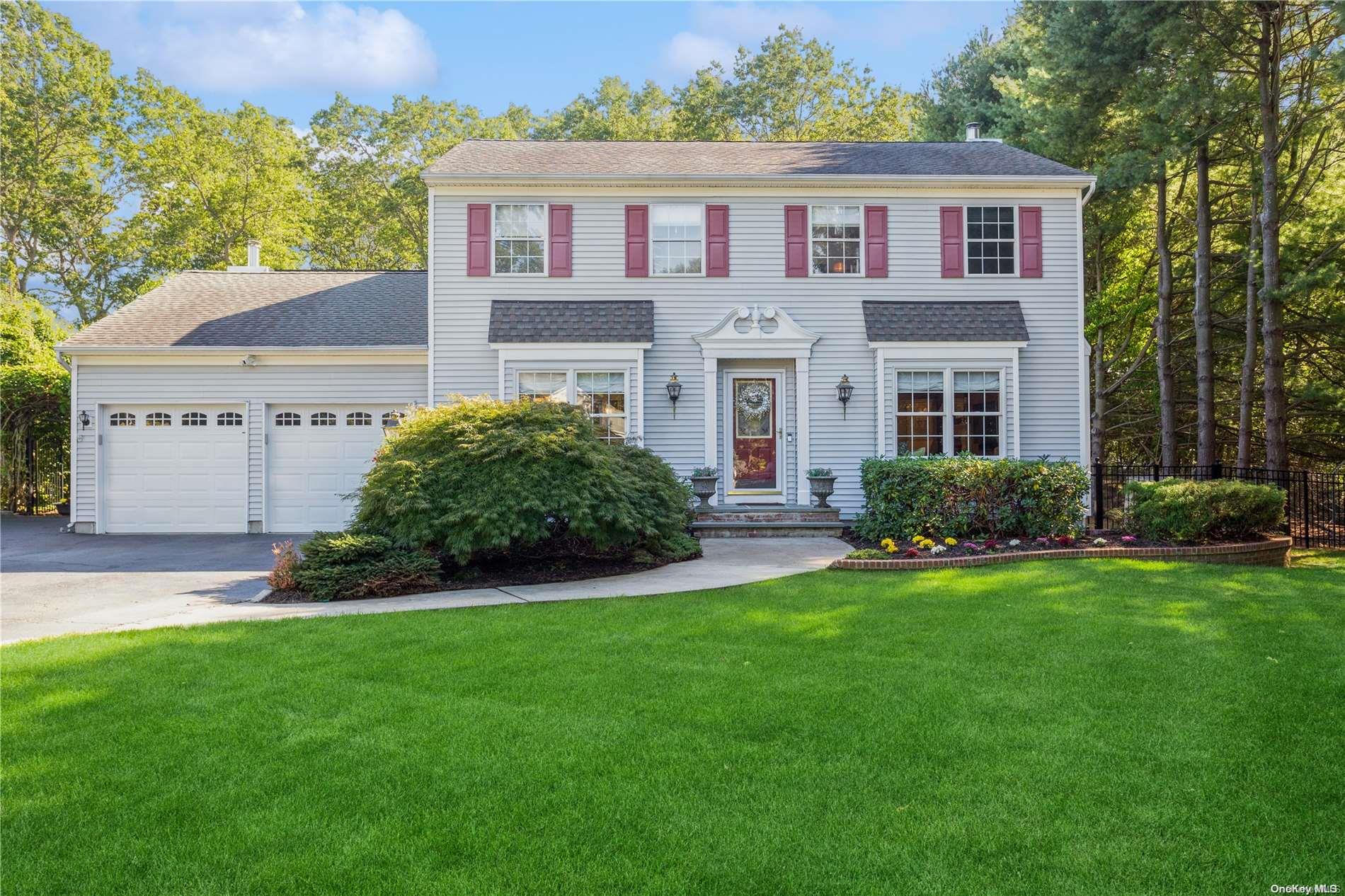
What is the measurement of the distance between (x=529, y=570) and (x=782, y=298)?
6687 mm

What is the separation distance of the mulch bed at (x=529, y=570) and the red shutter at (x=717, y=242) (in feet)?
18.2

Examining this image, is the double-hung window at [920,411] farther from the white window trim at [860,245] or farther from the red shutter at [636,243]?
the red shutter at [636,243]

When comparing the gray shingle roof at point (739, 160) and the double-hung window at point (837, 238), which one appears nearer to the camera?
the gray shingle roof at point (739, 160)

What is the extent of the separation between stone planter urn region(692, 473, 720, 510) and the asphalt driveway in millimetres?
6070

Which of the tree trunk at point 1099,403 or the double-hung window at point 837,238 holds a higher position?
the double-hung window at point 837,238

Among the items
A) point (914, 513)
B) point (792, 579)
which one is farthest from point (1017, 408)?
point (792, 579)

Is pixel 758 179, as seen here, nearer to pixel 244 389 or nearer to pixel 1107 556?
pixel 1107 556

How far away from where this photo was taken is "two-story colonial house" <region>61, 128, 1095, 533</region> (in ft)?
43.5

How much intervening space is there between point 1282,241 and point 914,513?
10.8 m

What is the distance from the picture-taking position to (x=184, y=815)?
3.17 m

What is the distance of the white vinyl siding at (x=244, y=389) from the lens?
14.2 metres

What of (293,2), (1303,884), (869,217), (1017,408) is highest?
(293,2)

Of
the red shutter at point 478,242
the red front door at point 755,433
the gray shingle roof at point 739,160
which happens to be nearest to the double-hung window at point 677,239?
the gray shingle roof at point 739,160

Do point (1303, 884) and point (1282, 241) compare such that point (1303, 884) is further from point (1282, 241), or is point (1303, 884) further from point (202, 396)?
point (1282, 241)
